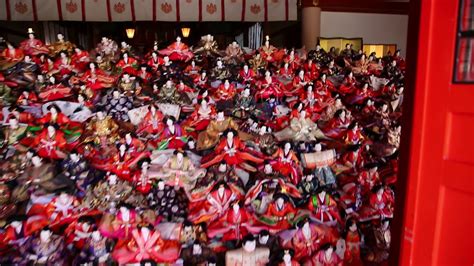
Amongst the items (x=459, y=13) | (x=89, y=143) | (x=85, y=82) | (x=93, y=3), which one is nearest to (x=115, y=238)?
(x=89, y=143)

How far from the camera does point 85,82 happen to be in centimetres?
609

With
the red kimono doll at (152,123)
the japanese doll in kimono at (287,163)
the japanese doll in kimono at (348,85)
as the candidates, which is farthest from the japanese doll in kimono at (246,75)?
the japanese doll in kimono at (287,163)

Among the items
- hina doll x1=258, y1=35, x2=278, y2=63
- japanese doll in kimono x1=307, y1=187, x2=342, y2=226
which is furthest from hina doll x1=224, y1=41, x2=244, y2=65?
japanese doll in kimono x1=307, y1=187, x2=342, y2=226

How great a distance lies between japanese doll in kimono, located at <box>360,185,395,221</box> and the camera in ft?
11.6

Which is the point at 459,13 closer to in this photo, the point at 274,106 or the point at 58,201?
the point at 58,201

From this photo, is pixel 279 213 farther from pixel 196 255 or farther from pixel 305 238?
pixel 196 255

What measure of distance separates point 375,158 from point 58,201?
3349mm

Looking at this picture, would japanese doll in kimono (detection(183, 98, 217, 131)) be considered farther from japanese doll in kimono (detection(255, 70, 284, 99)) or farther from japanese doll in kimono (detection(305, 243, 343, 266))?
japanese doll in kimono (detection(305, 243, 343, 266))

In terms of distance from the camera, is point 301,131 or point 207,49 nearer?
point 301,131

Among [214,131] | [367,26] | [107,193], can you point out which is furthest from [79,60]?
[367,26]

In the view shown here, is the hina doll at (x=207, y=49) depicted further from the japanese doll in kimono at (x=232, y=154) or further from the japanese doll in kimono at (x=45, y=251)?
the japanese doll in kimono at (x=45, y=251)

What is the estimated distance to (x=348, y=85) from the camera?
6516mm

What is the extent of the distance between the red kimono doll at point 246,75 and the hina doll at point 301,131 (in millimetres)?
1515

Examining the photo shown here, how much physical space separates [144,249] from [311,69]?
15.6ft
